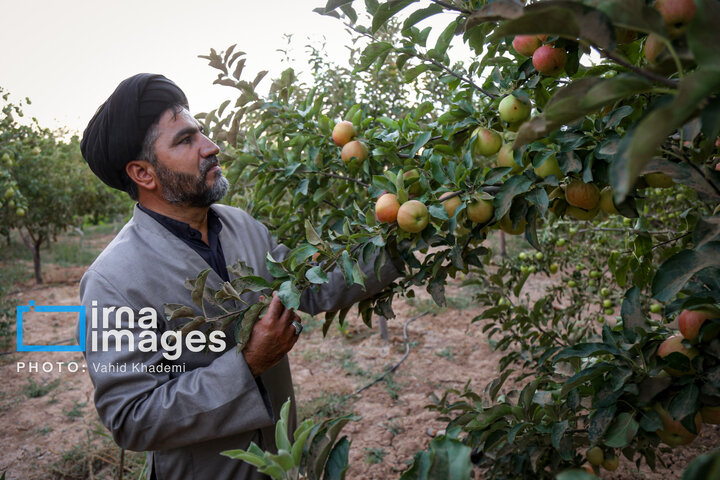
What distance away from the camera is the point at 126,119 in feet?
5.16

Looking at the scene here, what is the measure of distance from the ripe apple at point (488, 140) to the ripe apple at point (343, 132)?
57 centimetres

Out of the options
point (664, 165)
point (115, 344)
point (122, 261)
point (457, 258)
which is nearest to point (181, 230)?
point (122, 261)

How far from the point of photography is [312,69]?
12.6 ft

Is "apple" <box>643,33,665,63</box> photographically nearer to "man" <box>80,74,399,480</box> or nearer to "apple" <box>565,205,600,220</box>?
"apple" <box>565,205,600,220</box>

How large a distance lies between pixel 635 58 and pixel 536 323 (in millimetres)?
1230

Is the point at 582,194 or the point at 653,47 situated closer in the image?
the point at 653,47

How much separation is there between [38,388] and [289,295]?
162 inches

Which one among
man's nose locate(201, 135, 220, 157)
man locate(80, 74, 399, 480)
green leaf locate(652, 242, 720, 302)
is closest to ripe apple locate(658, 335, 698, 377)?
green leaf locate(652, 242, 720, 302)

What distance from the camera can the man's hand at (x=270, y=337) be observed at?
1231 mm

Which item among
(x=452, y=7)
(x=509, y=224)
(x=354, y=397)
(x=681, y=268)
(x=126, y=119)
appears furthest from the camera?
(x=354, y=397)

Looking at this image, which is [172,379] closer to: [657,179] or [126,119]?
[126,119]

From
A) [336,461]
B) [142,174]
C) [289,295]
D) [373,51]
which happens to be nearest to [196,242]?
[142,174]

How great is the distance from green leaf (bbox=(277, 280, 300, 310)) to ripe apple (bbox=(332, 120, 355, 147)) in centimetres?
71

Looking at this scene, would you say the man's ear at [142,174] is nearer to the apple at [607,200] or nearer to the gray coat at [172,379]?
the gray coat at [172,379]
